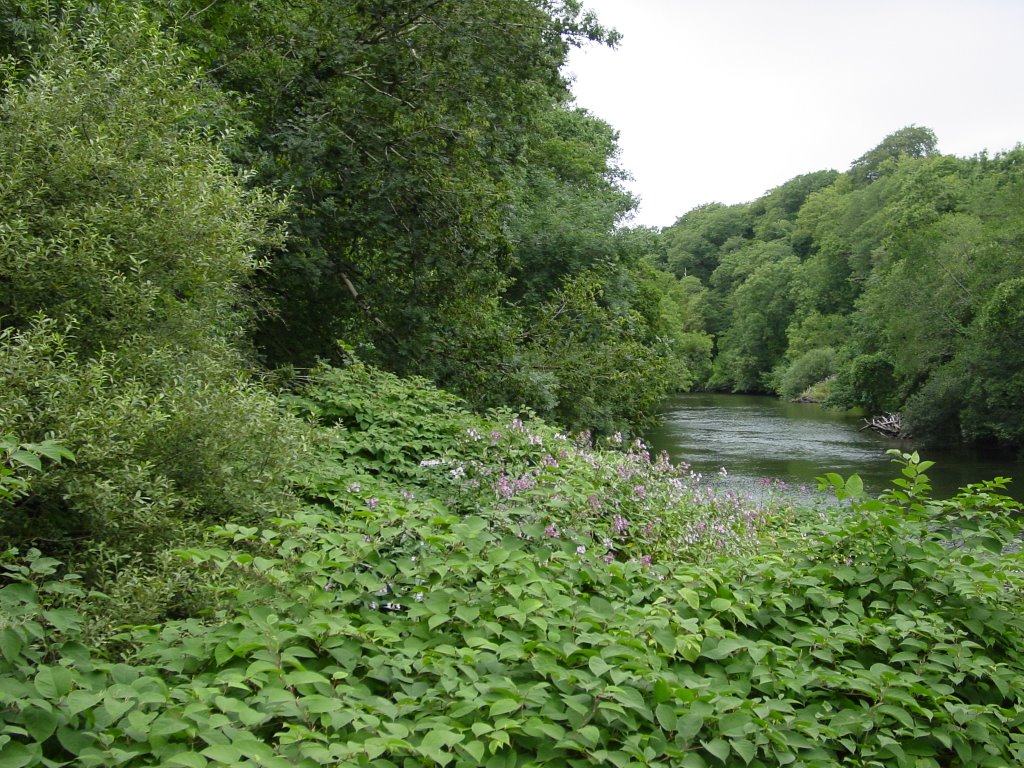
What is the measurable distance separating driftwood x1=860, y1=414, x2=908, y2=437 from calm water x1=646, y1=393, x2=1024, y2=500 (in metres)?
0.60

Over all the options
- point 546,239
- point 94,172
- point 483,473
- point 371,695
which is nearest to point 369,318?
point 483,473

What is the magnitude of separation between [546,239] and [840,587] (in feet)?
42.1

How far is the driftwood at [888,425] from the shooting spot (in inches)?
1345

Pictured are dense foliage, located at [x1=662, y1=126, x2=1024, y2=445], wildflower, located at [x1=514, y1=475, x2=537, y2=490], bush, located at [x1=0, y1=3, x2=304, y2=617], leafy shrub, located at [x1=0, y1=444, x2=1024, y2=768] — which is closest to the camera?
leafy shrub, located at [x1=0, y1=444, x2=1024, y2=768]

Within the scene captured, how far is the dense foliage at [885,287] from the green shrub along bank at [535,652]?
23.6m

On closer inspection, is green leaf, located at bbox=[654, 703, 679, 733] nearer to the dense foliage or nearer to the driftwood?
the dense foliage

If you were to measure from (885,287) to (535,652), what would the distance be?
37.4m

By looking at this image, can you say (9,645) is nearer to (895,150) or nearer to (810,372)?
(810,372)

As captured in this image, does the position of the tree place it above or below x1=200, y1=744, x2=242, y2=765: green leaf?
above

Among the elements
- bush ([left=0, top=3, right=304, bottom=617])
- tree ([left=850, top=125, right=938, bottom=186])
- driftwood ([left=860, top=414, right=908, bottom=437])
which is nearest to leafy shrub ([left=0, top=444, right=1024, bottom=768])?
bush ([left=0, top=3, right=304, bottom=617])

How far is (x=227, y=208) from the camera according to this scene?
5.40 metres

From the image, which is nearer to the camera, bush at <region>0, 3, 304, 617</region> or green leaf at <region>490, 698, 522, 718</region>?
green leaf at <region>490, 698, 522, 718</region>

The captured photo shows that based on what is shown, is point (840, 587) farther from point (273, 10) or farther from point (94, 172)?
point (273, 10)

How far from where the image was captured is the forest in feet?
8.71
